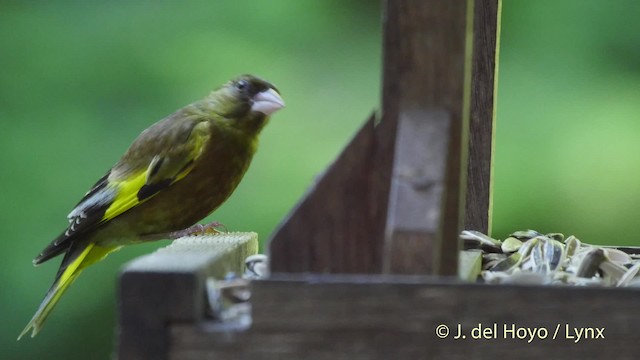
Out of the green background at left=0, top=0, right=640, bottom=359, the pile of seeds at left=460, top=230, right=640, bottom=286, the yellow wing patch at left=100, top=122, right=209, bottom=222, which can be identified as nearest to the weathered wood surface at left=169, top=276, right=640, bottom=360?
the pile of seeds at left=460, top=230, right=640, bottom=286

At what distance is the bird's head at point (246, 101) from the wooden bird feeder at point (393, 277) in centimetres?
105

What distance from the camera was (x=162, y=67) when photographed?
9.67 ft

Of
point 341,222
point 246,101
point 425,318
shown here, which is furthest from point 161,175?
point 425,318

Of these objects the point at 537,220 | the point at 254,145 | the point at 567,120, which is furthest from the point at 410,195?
the point at 567,120

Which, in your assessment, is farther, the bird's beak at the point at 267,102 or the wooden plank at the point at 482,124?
the bird's beak at the point at 267,102

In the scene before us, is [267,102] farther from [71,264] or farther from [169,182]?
[71,264]

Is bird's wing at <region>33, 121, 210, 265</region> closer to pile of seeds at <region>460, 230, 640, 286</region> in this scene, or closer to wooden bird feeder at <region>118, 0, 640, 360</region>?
pile of seeds at <region>460, 230, 640, 286</region>

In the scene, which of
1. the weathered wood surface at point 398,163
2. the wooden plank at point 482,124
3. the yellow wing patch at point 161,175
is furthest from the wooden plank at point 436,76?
the yellow wing patch at point 161,175

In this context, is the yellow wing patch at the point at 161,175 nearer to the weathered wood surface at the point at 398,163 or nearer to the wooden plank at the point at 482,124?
the wooden plank at the point at 482,124

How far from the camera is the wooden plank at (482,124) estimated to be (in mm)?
1620

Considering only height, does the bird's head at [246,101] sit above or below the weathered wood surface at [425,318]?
above

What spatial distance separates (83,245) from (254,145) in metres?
0.39

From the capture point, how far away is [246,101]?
204cm

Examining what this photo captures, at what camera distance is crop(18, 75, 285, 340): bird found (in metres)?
1.86
